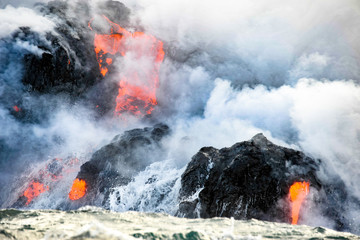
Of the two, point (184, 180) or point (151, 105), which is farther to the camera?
point (151, 105)

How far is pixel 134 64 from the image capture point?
56688 millimetres

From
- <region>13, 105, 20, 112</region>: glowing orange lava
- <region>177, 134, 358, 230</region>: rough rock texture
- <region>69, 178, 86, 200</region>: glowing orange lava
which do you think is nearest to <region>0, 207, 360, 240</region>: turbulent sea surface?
<region>177, 134, 358, 230</region>: rough rock texture

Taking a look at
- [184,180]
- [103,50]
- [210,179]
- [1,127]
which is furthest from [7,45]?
[210,179]

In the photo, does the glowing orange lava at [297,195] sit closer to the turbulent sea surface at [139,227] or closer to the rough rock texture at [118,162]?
the turbulent sea surface at [139,227]

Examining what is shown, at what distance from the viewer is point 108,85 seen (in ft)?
175

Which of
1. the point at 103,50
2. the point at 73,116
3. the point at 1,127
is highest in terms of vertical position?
the point at 103,50

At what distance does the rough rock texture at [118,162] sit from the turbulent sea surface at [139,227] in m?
26.3

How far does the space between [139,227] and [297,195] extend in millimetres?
20260

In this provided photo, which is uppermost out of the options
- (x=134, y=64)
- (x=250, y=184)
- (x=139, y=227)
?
(x=134, y=64)

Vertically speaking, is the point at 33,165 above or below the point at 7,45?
below

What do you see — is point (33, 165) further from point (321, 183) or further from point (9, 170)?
point (321, 183)

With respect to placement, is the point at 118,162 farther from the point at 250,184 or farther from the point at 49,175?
the point at 250,184

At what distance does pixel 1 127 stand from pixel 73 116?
1176 cm

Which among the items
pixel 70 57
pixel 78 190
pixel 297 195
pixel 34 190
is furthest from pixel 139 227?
pixel 70 57
